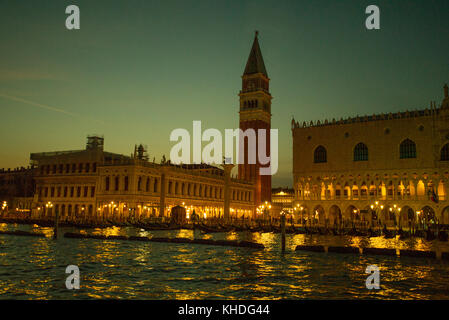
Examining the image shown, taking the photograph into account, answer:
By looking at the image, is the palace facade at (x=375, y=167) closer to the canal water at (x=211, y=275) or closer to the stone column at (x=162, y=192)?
the stone column at (x=162, y=192)

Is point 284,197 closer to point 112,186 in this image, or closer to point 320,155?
point 320,155

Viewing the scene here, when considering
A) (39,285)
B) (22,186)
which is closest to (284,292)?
(39,285)

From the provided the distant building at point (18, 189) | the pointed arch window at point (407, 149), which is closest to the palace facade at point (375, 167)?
the pointed arch window at point (407, 149)

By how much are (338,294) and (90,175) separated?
58.4m

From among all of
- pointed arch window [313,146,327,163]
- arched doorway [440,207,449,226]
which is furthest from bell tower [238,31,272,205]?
arched doorway [440,207,449,226]

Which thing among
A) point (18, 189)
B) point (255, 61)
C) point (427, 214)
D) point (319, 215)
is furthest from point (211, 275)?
point (255, 61)

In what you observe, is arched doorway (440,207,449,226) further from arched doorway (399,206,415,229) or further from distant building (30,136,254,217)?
distant building (30,136,254,217)

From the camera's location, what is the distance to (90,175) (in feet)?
216

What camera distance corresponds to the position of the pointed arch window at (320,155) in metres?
63.3

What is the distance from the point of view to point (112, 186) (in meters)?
63.2

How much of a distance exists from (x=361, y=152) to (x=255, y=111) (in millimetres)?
32276

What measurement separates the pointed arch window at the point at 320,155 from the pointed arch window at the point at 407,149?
10.6 metres

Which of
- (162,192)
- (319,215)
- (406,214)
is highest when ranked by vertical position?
(162,192)
